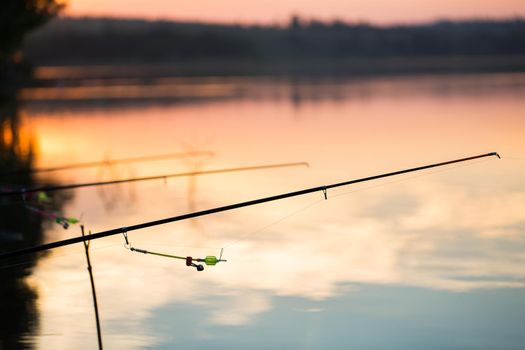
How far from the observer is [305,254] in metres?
20.0

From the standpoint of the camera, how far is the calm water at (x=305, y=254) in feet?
48.6

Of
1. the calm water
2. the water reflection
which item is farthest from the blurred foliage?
the water reflection

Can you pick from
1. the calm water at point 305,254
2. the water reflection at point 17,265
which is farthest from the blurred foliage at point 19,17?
the water reflection at point 17,265

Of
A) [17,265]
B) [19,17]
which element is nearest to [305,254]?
[17,265]

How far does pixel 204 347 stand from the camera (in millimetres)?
14164

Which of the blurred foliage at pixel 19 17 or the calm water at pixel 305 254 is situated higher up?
the blurred foliage at pixel 19 17

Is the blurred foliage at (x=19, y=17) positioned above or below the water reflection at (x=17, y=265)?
above

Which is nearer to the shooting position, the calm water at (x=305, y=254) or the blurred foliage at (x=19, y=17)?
the calm water at (x=305, y=254)

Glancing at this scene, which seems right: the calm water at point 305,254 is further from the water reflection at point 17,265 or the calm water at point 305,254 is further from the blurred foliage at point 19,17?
the blurred foliage at point 19,17

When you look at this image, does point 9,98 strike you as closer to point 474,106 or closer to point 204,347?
point 474,106

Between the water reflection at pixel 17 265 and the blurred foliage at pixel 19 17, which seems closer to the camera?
the water reflection at pixel 17 265

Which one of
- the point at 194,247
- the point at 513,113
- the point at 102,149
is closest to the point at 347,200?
the point at 194,247

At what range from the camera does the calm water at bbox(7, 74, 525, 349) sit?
1481cm

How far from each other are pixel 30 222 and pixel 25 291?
22.2 feet
